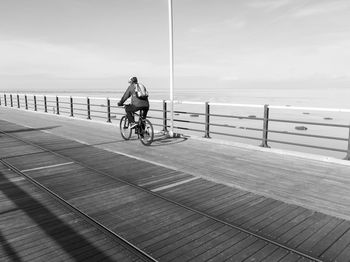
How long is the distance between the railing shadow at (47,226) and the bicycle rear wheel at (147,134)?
4.46m

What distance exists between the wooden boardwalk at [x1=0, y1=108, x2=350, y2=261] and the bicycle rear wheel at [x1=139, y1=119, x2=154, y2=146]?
5.87 ft

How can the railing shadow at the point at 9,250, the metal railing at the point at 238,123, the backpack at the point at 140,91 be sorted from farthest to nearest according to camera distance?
the backpack at the point at 140,91
the metal railing at the point at 238,123
the railing shadow at the point at 9,250

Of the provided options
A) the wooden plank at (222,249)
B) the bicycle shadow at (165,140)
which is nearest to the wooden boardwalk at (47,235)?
the wooden plank at (222,249)

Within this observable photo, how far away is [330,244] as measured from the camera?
3746 millimetres

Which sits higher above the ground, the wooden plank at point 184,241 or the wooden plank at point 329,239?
the wooden plank at point 329,239

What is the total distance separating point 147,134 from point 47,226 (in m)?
5.78

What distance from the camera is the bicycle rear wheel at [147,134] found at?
9688 millimetres

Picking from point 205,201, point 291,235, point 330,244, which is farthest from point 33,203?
point 330,244

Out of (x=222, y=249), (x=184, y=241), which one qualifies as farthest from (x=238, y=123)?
(x=222, y=249)

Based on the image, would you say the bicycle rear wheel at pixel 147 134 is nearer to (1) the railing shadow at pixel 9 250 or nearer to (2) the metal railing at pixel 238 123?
(2) the metal railing at pixel 238 123

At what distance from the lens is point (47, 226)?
14.0ft

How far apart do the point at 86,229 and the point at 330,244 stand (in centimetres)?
310

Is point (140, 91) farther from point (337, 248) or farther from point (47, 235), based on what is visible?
point (337, 248)

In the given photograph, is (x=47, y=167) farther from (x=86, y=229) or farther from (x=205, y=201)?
(x=205, y=201)
